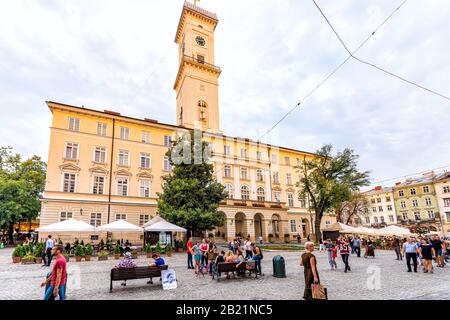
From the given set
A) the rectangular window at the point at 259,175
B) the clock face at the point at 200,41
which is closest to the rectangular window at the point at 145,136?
the rectangular window at the point at 259,175

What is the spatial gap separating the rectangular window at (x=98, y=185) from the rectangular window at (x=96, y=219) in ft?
9.21

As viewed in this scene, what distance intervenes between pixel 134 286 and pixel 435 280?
12.4 meters

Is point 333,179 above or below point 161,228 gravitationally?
above

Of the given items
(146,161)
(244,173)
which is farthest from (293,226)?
(146,161)

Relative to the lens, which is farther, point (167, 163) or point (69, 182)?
point (167, 163)

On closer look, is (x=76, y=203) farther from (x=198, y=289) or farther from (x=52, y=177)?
(x=198, y=289)

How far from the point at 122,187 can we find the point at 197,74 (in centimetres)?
2292

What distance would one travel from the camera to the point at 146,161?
36.7 m

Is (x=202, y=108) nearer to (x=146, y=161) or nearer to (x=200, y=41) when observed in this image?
(x=200, y=41)

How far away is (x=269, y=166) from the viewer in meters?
47.2

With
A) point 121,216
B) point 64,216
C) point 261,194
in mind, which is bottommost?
point 121,216

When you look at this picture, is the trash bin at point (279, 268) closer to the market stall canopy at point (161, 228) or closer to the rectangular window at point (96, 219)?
the market stall canopy at point (161, 228)

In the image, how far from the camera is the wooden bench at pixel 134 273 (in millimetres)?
9406
